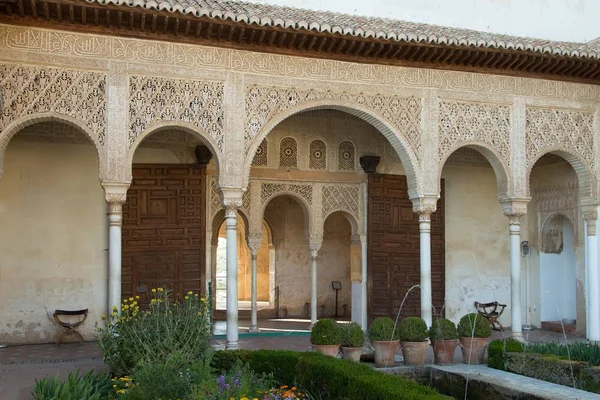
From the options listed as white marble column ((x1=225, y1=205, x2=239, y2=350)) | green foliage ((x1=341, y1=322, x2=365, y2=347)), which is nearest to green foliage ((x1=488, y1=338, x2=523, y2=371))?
green foliage ((x1=341, y1=322, x2=365, y2=347))

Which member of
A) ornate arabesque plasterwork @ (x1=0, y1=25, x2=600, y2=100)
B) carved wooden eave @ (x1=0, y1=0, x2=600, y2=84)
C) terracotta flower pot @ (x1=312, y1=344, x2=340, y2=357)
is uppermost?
carved wooden eave @ (x1=0, y1=0, x2=600, y2=84)

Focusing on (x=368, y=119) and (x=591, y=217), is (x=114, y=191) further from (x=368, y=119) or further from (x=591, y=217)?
(x=591, y=217)

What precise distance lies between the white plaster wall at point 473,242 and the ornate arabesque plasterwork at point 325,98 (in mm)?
3588

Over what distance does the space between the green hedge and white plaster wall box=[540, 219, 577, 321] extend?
8.31 meters

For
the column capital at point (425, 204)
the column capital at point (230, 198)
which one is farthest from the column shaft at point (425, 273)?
the column capital at point (230, 198)

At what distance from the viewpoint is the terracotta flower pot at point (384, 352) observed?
8.91 metres

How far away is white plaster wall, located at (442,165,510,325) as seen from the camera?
14.4 metres

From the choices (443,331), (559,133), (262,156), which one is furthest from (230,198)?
(559,133)

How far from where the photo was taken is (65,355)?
10172 mm

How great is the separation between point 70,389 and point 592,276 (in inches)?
349

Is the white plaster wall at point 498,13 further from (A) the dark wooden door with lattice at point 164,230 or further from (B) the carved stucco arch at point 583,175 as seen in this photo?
(A) the dark wooden door with lattice at point 164,230

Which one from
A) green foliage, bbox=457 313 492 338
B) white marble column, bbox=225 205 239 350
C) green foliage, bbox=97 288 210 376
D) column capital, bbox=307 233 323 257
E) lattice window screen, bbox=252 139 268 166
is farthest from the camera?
column capital, bbox=307 233 323 257

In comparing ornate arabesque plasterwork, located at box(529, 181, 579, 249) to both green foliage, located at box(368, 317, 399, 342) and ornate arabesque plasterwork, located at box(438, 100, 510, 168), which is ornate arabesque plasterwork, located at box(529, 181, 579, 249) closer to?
ornate arabesque plasterwork, located at box(438, 100, 510, 168)

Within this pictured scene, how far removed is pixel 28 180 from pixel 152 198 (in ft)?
6.65
